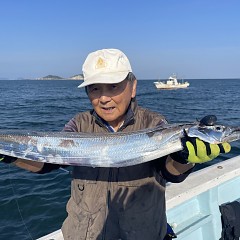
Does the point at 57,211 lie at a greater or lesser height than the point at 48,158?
lesser

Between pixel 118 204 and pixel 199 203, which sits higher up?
pixel 118 204

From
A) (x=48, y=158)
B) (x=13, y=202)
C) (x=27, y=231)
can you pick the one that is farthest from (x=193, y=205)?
(x=13, y=202)

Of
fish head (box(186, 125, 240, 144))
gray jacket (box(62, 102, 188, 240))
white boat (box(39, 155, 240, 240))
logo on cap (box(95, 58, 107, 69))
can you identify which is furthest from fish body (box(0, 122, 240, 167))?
white boat (box(39, 155, 240, 240))

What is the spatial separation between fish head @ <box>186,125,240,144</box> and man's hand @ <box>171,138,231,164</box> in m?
0.07

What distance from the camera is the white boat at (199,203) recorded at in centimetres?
452

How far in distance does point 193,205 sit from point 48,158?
2.74 meters

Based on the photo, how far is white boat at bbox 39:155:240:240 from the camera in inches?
178

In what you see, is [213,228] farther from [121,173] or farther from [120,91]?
[120,91]

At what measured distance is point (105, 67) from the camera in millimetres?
2883

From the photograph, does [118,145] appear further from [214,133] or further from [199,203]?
[199,203]

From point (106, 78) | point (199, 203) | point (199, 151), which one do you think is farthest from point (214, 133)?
point (199, 203)

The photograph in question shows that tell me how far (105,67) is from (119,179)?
1055mm

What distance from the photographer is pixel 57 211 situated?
7629 millimetres

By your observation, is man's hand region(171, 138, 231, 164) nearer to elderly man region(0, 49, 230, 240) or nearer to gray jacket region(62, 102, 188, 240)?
elderly man region(0, 49, 230, 240)
